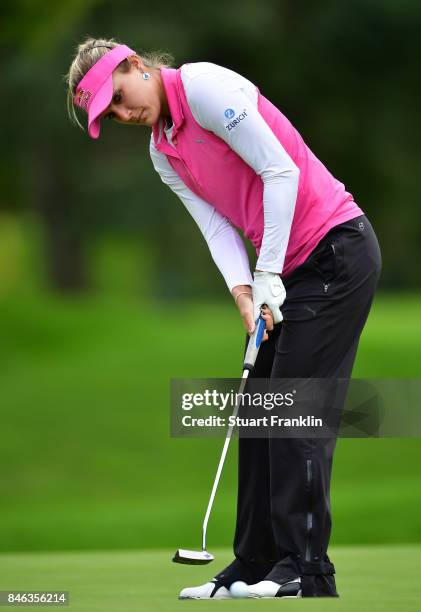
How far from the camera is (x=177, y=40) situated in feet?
59.5

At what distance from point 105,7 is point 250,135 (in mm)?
Answer: 15951

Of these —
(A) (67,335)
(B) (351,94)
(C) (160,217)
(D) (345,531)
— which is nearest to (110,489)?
(D) (345,531)

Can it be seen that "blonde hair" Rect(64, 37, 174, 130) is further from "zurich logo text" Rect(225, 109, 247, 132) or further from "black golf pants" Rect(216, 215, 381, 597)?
"black golf pants" Rect(216, 215, 381, 597)

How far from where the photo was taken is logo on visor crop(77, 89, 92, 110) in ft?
11.8

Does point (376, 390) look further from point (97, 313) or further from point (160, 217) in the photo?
point (160, 217)

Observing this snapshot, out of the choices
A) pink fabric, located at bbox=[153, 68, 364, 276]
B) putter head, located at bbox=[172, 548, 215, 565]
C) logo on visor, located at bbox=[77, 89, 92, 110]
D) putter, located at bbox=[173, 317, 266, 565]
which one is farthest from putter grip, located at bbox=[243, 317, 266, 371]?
logo on visor, located at bbox=[77, 89, 92, 110]

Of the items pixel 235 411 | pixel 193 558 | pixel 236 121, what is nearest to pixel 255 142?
pixel 236 121

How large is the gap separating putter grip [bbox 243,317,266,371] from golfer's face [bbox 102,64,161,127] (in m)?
0.67

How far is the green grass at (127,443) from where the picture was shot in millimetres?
7789

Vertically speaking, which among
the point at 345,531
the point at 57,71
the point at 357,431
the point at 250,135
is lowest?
the point at 345,531

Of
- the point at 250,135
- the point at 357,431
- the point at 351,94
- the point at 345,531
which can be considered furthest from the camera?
the point at 351,94

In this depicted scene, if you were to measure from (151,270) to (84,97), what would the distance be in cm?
2850

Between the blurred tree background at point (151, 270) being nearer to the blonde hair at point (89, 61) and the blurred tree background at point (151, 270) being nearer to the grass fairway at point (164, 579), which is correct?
the blonde hair at point (89, 61)

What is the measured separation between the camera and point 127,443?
34.1 feet
